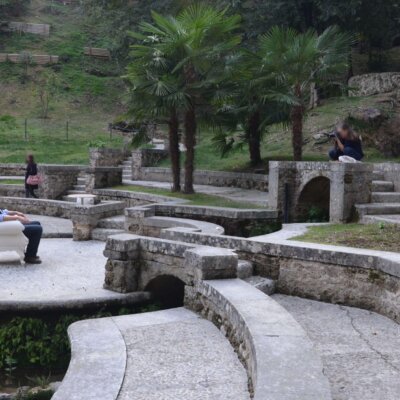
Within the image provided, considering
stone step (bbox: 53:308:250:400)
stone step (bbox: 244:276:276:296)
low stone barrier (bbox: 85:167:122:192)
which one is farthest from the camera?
low stone barrier (bbox: 85:167:122:192)

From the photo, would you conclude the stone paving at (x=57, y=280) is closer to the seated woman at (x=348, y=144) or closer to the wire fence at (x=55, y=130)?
the seated woman at (x=348, y=144)

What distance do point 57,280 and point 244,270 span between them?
10.0 ft

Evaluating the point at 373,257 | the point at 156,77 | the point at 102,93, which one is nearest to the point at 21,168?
the point at 156,77

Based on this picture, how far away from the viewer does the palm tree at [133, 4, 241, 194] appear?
15.8 metres

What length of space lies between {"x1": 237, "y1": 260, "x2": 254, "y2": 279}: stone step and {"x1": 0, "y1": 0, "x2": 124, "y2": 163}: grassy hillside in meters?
16.9

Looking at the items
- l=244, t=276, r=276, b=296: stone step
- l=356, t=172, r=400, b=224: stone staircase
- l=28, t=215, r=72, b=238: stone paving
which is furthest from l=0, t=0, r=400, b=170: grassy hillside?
l=244, t=276, r=276, b=296: stone step

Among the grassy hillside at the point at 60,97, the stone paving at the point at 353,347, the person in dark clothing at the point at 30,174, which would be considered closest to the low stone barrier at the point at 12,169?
the grassy hillside at the point at 60,97

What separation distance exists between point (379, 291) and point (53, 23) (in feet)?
141

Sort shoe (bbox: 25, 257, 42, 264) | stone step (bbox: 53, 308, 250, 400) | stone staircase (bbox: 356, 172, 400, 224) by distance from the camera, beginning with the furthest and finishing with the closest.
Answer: stone staircase (bbox: 356, 172, 400, 224) < shoe (bbox: 25, 257, 42, 264) < stone step (bbox: 53, 308, 250, 400)

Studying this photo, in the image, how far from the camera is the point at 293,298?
7.95 meters

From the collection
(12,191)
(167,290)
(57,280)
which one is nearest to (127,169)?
(12,191)

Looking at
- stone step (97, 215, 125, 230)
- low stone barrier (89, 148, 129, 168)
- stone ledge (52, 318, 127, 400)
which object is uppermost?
low stone barrier (89, 148, 129, 168)

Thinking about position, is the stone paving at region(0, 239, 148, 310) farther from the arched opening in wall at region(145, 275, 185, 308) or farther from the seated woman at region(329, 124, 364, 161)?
the seated woman at region(329, 124, 364, 161)

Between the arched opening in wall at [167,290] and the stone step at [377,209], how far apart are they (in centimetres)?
450
